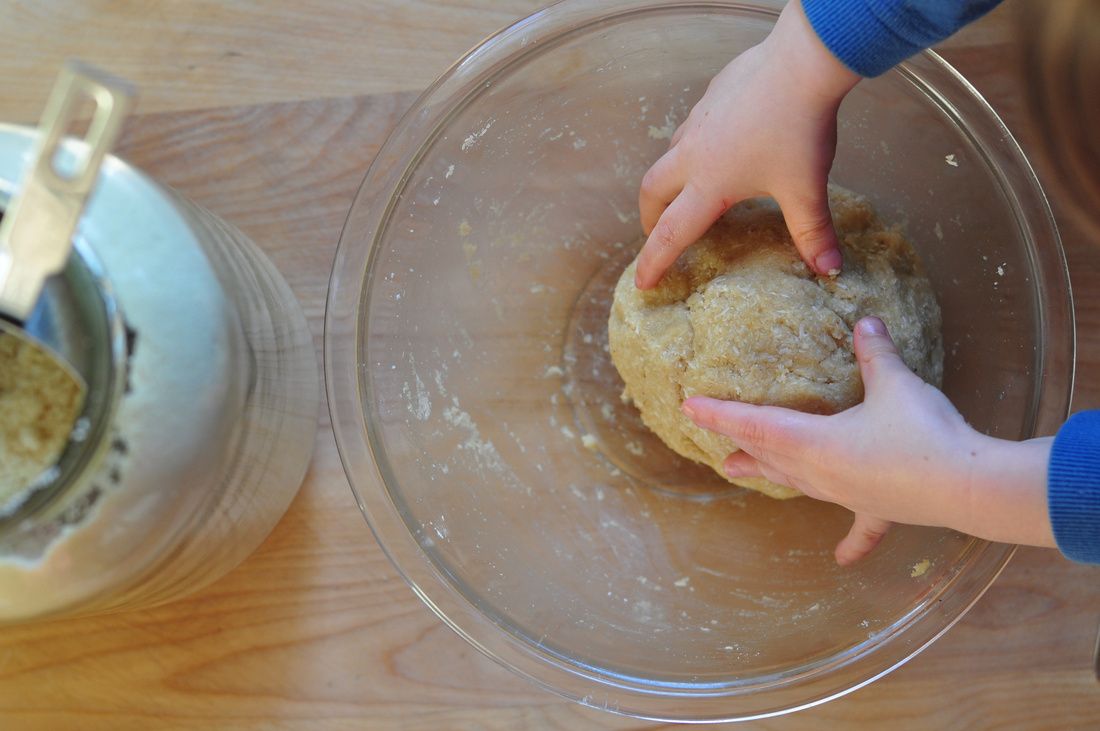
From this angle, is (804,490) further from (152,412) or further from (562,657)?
(152,412)

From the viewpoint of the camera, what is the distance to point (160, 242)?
663 millimetres

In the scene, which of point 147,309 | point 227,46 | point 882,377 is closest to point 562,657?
point 882,377

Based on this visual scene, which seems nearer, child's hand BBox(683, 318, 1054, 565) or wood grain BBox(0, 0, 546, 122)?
child's hand BBox(683, 318, 1054, 565)

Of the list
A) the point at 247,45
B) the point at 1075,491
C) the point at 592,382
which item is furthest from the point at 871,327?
the point at 247,45

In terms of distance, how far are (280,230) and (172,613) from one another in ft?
1.66

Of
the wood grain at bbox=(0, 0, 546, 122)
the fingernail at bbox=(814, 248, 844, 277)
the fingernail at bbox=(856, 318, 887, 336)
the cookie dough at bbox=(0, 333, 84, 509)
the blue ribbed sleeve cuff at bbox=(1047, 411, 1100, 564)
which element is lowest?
the cookie dough at bbox=(0, 333, 84, 509)

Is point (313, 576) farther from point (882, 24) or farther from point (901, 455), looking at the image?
point (882, 24)

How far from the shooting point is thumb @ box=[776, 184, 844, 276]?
87 centimetres

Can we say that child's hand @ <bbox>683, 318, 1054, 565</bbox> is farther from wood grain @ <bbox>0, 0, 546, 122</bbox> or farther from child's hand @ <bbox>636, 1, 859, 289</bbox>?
wood grain @ <bbox>0, 0, 546, 122</bbox>

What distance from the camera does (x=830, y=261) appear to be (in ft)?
2.89

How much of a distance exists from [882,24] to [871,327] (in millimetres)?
306

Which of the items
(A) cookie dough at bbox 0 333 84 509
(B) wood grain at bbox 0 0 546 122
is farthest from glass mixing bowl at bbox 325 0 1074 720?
(A) cookie dough at bbox 0 333 84 509

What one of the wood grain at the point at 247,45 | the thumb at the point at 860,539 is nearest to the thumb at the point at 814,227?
the thumb at the point at 860,539

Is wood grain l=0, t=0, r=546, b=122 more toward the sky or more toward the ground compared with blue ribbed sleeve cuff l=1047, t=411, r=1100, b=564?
more toward the sky
